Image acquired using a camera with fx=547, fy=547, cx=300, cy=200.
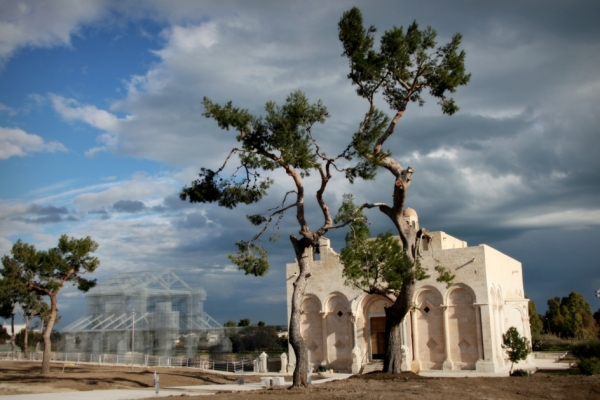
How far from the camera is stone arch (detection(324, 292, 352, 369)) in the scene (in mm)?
28703

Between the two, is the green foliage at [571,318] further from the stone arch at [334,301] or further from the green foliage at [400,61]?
the green foliage at [400,61]

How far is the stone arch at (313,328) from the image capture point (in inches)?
1163

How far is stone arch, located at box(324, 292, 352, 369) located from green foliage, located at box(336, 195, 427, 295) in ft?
37.3

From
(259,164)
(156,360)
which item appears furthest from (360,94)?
(156,360)

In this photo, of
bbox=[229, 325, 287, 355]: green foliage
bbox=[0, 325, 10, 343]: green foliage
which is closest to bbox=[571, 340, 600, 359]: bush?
bbox=[229, 325, 287, 355]: green foliage

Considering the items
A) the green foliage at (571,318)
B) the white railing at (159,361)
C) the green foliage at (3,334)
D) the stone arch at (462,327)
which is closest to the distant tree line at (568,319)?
the green foliage at (571,318)

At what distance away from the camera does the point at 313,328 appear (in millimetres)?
29922

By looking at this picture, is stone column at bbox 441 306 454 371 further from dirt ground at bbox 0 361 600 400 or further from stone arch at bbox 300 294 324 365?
dirt ground at bbox 0 361 600 400

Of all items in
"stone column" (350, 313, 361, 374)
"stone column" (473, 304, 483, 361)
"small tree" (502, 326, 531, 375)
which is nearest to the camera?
"small tree" (502, 326, 531, 375)

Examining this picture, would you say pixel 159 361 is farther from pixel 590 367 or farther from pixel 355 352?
pixel 590 367

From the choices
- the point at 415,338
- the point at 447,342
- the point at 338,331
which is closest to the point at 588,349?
the point at 447,342

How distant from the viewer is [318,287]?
97.8 feet

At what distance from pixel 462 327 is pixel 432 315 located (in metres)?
1.51

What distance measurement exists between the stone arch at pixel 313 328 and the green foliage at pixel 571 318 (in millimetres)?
30716
